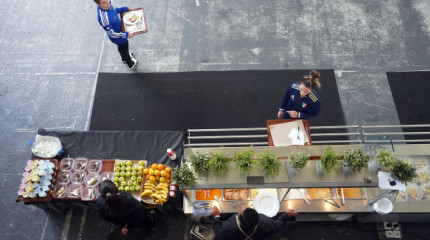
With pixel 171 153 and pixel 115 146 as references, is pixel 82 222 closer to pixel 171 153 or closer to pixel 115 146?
pixel 115 146

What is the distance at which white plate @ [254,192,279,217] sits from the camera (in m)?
4.60

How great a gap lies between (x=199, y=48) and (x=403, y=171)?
5665 mm

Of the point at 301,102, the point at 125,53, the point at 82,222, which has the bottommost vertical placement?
the point at 82,222

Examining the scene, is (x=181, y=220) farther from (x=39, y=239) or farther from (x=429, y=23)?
(x=429, y=23)

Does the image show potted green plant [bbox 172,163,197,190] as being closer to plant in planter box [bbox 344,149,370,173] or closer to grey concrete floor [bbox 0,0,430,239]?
plant in planter box [bbox 344,149,370,173]

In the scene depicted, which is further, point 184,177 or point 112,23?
point 112,23

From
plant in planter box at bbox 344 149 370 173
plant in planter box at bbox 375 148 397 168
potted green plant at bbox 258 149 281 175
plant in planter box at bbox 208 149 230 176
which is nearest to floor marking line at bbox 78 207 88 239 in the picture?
plant in planter box at bbox 208 149 230 176

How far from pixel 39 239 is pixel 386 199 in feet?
20.9

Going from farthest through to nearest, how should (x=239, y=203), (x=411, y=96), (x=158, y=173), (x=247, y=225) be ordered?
(x=411, y=96), (x=158, y=173), (x=239, y=203), (x=247, y=225)

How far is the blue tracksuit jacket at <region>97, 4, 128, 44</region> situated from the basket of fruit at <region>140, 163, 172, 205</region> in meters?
3.09

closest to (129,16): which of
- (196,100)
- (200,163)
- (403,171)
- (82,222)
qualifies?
(196,100)

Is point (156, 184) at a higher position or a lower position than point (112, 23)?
lower

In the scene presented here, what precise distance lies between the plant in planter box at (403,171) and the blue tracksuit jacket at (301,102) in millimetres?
1735

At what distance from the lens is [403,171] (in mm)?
3857
